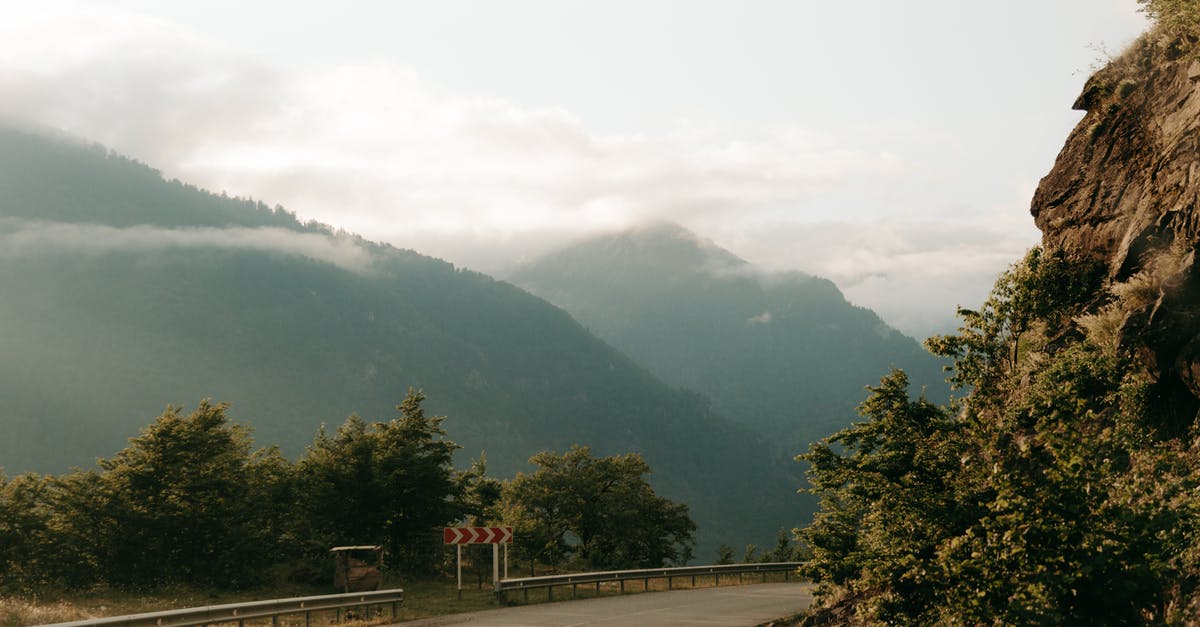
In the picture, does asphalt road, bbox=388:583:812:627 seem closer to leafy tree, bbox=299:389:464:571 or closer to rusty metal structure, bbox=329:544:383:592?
rusty metal structure, bbox=329:544:383:592

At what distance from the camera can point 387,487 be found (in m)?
42.1

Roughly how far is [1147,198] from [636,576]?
78.9 ft

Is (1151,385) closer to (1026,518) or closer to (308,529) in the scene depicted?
(1026,518)

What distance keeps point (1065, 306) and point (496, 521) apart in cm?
4054

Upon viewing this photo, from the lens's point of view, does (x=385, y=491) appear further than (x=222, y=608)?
Yes

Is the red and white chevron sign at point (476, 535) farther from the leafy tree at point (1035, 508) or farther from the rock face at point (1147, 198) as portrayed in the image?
the rock face at point (1147, 198)

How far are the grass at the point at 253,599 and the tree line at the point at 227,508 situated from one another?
1876 millimetres

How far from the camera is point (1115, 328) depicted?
55.0 feet

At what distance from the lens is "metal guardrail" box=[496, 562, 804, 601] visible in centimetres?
3012

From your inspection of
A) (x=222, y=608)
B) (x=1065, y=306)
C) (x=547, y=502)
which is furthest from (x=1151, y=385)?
(x=547, y=502)

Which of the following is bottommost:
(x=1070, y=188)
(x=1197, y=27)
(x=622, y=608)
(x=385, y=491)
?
(x=622, y=608)

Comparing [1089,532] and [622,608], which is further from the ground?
[1089,532]

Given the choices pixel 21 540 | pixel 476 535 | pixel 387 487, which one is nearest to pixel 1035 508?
pixel 476 535

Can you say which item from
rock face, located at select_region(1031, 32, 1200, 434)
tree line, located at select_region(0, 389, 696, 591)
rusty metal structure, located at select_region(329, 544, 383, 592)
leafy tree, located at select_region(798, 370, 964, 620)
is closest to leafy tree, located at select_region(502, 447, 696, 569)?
tree line, located at select_region(0, 389, 696, 591)
